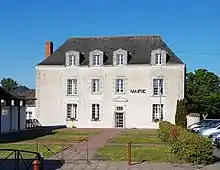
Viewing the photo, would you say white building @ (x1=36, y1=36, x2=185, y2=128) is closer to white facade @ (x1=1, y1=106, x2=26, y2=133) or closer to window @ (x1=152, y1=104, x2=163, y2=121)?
window @ (x1=152, y1=104, x2=163, y2=121)

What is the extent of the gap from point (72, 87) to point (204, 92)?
90.6 feet

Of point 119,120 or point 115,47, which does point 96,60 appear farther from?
point 119,120

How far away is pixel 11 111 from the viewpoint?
1479 inches

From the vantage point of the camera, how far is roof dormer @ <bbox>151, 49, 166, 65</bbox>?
152 ft

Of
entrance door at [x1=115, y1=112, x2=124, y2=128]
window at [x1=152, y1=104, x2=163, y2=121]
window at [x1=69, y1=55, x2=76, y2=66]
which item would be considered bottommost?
entrance door at [x1=115, y1=112, x2=124, y2=128]

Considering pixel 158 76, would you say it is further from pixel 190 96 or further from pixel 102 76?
pixel 190 96

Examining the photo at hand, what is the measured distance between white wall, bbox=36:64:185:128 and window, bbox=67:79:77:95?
1.54 ft

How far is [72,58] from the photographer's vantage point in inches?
1908

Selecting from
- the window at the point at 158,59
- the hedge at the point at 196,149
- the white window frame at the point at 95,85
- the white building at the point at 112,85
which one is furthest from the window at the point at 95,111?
the hedge at the point at 196,149

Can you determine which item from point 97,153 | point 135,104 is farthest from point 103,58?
point 97,153

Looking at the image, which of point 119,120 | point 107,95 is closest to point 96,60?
point 107,95

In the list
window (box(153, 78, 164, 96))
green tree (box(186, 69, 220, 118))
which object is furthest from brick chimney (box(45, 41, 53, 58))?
green tree (box(186, 69, 220, 118))

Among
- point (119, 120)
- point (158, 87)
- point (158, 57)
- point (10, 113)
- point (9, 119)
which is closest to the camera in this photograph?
point (9, 119)

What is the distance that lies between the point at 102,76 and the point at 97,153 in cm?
2854
